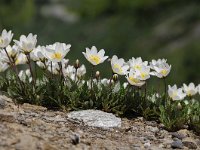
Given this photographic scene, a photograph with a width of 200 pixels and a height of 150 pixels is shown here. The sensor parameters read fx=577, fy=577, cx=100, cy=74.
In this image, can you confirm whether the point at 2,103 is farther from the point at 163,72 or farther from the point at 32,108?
the point at 163,72

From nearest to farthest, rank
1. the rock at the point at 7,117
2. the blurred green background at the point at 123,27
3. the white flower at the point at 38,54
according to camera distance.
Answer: the rock at the point at 7,117 < the white flower at the point at 38,54 < the blurred green background at the point at 123,27

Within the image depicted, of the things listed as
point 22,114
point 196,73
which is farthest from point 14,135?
point 196,73

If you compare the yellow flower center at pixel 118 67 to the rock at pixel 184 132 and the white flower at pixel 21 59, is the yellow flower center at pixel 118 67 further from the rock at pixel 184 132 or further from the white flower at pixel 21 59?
the white flower at pixel 21 59

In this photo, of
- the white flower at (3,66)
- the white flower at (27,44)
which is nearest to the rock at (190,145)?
the white flower at (27,44)

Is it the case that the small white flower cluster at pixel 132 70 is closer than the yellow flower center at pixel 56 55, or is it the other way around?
the yellow flower center at pixel 56 55

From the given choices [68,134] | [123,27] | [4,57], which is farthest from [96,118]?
[123,27]

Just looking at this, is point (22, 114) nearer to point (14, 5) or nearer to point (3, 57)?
point (3, 57)
